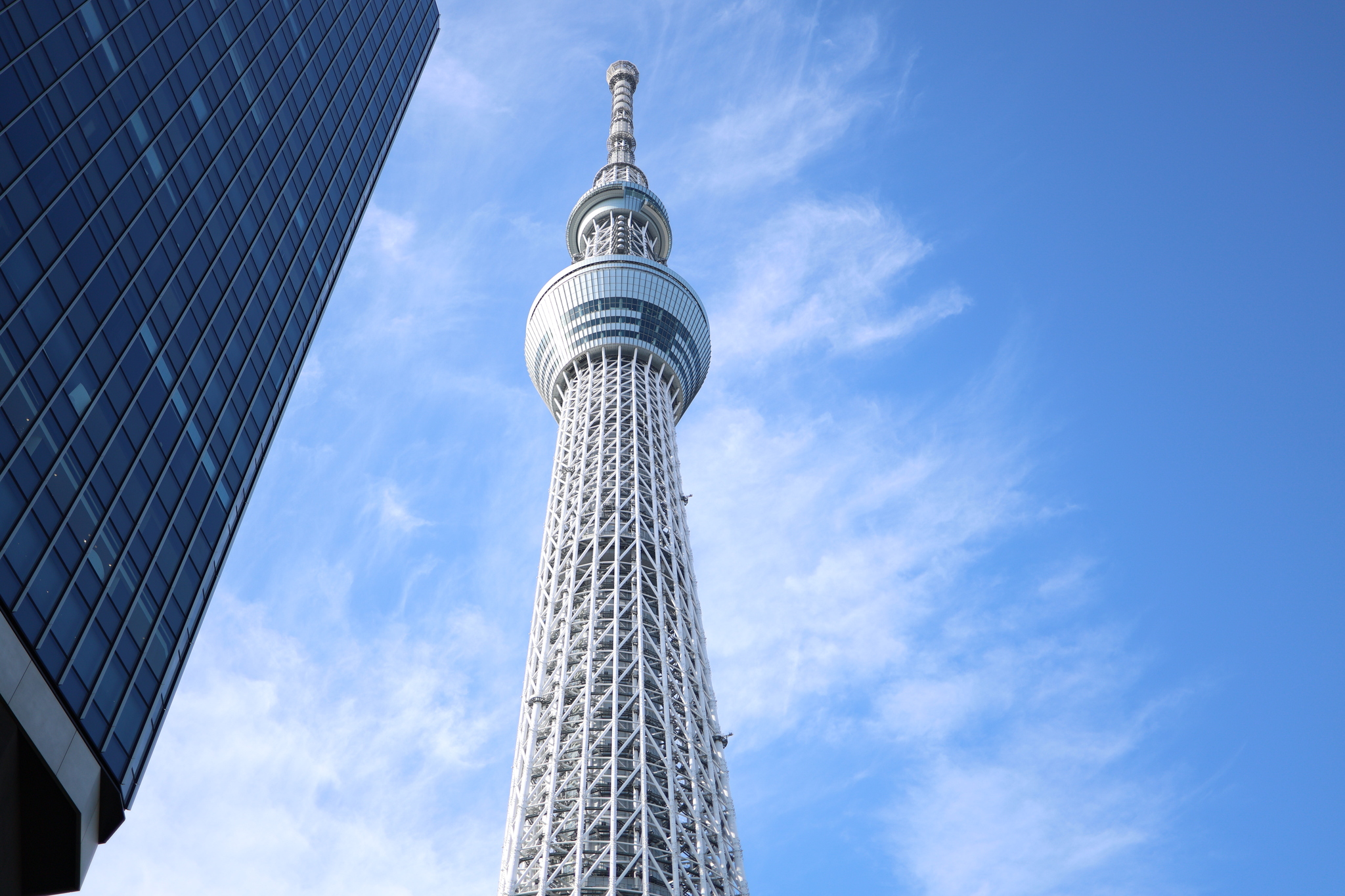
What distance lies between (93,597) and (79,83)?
20.6 metres

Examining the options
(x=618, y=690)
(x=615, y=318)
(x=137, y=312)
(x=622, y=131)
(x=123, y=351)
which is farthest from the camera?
(x=622, y=131)

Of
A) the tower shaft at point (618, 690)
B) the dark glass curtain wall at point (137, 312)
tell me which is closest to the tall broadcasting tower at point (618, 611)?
the tower shaft at point (618, 690)

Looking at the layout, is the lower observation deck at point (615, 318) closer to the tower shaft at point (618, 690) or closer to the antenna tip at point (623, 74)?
the tower shaft at point (618, 690)

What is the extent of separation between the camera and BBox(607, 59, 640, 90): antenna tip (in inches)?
6088

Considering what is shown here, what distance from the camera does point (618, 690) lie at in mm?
75688

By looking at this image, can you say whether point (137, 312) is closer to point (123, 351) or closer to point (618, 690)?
point (123, 351)

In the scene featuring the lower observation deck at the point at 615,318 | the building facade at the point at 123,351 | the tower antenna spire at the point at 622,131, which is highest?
the tower antenna spire at the point at 622,131

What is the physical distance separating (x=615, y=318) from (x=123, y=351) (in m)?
67.0

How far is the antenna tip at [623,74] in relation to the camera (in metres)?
155

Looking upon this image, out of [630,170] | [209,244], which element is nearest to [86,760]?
[209,244]

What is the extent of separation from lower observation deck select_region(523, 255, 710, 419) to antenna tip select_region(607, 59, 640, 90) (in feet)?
167

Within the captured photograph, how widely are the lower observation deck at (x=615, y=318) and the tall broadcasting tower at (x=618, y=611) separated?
0.15 meters

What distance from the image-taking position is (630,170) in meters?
136

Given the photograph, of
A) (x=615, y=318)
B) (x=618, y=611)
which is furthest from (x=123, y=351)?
(x=615, y=318)
